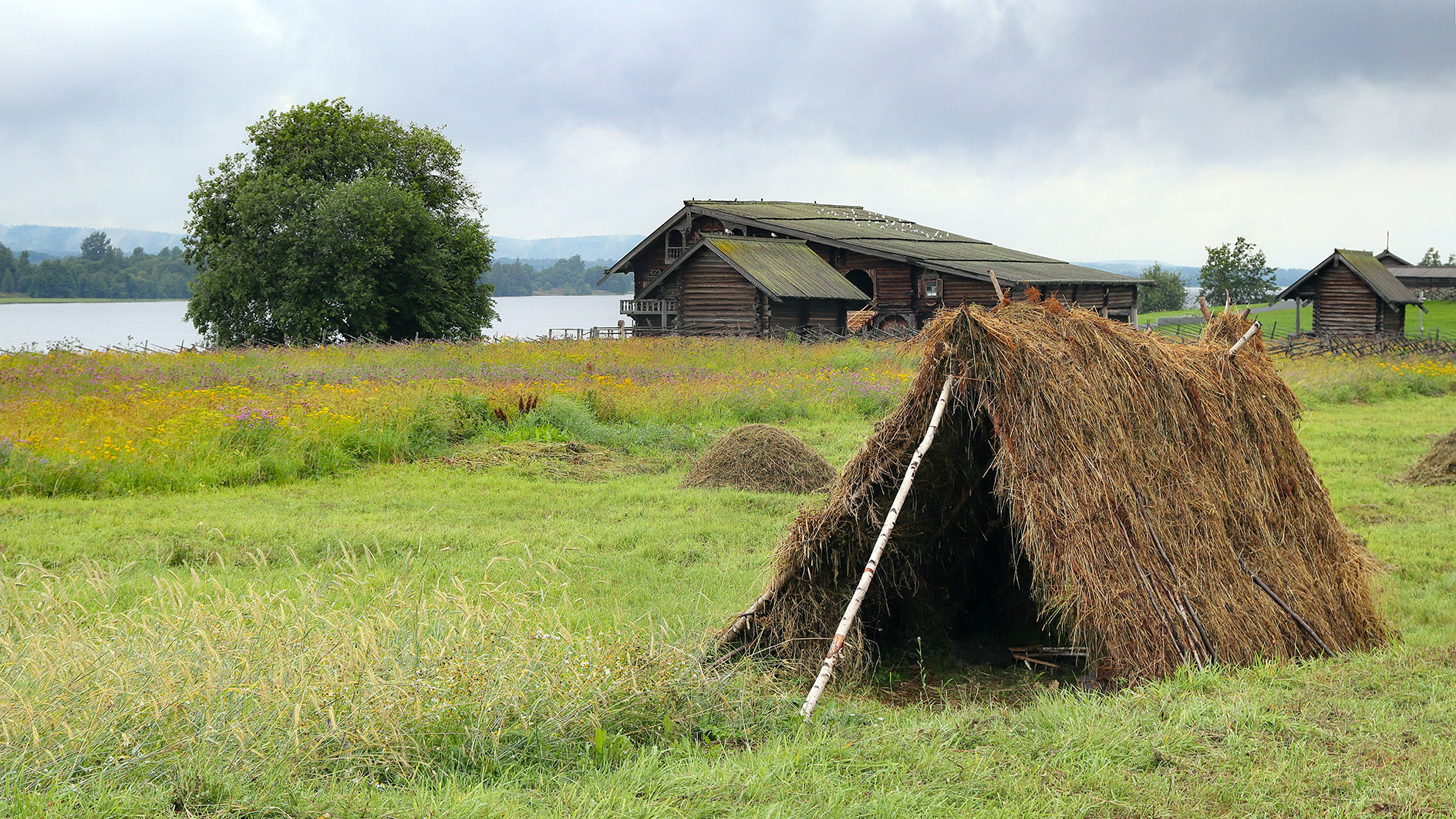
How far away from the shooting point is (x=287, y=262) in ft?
121

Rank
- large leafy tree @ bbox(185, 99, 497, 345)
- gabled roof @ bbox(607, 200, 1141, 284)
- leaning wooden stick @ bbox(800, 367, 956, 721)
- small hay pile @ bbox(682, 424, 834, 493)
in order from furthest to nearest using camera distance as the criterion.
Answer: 1. gabled roof @ bbox(607, 200, 1141, 284)
2. large leafy tree @ bbox(185, 99, 497, 345)
3. small hay pile @ bbox(682, 424, 834, 493)
4. leaning wooden stick @ bbox(800, 367, 956, 721)

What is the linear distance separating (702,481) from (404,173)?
34.1m

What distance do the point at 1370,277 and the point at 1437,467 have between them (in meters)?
35.1

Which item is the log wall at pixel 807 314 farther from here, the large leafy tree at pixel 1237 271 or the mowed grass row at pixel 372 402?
the large leafy tree at pixel 1237 271

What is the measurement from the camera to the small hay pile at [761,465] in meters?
13.2

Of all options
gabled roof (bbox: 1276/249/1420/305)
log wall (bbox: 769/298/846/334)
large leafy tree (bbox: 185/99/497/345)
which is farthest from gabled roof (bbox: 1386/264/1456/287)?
large leafy tree (bbox: 185/99/497/345)

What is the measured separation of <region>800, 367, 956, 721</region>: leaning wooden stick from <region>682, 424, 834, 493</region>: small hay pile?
656 cm

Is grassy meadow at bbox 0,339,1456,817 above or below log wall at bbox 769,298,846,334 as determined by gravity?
below

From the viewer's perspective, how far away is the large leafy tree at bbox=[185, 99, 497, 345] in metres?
36.6

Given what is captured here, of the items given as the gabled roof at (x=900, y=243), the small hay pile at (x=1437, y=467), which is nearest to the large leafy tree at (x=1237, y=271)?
the gabled roof at (x=900, y=243)

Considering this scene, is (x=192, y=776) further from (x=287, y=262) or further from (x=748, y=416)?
(x=287, y=262)

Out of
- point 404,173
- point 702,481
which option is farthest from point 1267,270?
point 702,481

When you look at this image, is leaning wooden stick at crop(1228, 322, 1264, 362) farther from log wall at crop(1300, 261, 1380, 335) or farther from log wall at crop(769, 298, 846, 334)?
log wall at crop(1300, 261, 1380, 335)

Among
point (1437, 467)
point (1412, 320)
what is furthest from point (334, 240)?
point (1412, 320)
